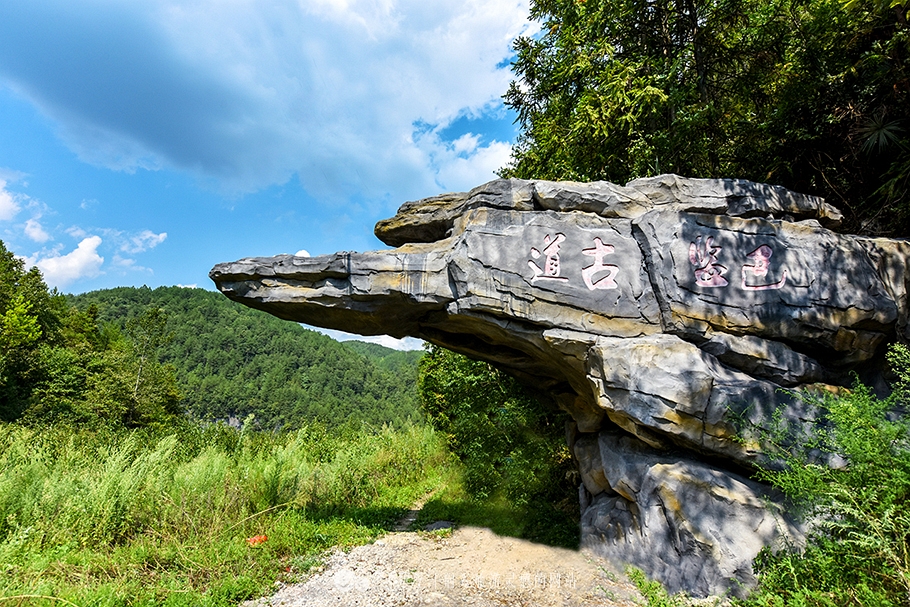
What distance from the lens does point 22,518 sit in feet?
14.8

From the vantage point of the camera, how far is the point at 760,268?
4543 millimetres

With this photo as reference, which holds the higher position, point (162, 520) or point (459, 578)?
point (162, 520)

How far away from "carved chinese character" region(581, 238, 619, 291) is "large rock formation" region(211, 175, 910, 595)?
2 cm

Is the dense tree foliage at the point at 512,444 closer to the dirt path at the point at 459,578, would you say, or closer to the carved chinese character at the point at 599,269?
the dirt path at the point at 459,578

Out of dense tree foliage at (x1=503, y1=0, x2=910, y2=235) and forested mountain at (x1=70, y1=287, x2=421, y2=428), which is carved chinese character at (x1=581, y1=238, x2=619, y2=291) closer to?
dense tree foliage at (x1=503, y1=0, x2=910, y2=235)

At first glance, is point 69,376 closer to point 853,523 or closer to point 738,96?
point 853,523

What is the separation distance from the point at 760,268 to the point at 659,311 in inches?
45.3

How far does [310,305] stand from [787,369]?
501 cm

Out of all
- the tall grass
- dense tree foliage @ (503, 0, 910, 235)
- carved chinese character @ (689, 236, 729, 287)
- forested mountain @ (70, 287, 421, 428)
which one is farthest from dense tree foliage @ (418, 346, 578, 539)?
forested mountain @ (70, 287, 421, 428)

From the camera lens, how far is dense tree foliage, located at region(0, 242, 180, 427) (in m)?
16.2

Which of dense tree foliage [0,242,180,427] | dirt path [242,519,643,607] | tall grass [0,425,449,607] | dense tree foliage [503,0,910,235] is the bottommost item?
dirt path [242,519,643,607]

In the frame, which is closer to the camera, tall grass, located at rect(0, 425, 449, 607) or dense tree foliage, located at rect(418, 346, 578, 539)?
tall grass, located at rect(0, 425, 449, 607)

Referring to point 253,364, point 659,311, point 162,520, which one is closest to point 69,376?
point 162,520

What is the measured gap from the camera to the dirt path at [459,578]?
12.8ft
